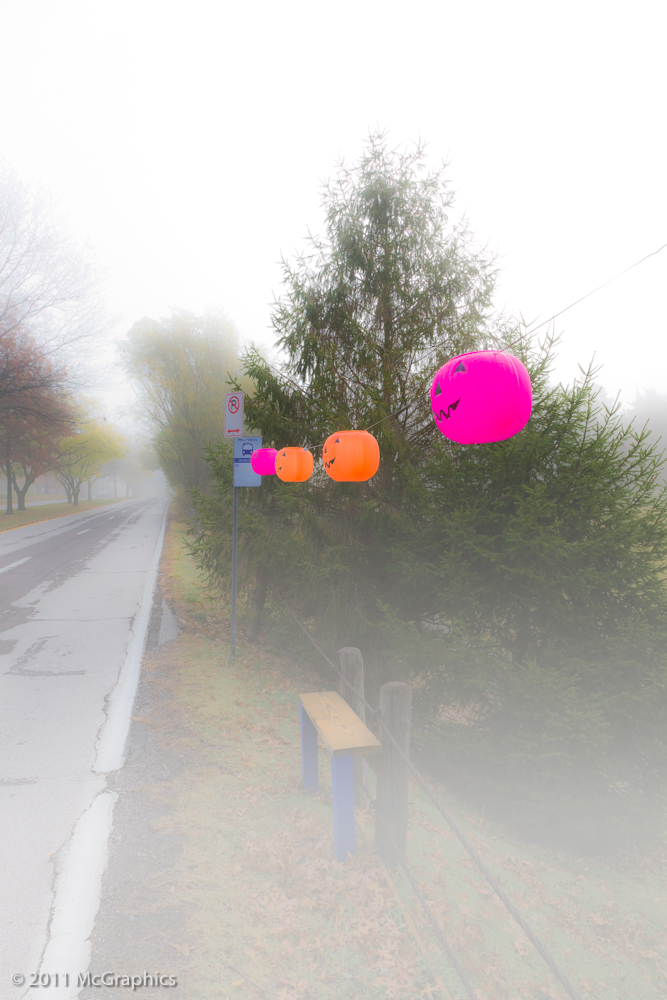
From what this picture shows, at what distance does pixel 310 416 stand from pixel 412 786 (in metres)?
4.69

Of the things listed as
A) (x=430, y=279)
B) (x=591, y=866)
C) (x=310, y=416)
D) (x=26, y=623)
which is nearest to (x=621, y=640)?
→ (x=591, y=866)

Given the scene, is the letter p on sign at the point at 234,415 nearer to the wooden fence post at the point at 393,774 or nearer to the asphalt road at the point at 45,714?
the asphalt road at the point at 45,714

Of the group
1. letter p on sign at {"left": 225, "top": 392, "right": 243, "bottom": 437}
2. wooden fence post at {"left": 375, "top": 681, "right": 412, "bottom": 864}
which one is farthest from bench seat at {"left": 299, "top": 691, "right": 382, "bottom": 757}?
letter p on sign at {"left": 225, "top": 392, "right": 243, "bottom": 437}

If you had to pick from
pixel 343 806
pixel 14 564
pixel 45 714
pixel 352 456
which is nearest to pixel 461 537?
pixel 352 456

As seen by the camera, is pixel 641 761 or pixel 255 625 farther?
pixel 255 625

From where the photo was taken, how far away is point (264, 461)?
644 cm

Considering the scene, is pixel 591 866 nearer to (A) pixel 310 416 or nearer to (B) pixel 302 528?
(B) pixel 302 528

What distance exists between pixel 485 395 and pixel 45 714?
5426 millimetres

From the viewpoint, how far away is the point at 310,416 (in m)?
7.08

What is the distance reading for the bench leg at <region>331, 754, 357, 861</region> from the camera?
3.44 metres

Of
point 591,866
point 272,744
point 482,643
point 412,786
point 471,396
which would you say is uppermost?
point 471,396

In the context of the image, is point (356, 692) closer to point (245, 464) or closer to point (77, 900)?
point (77, 900)

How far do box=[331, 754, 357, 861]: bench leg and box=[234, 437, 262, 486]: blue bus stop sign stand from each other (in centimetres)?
396

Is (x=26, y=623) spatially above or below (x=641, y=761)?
above
